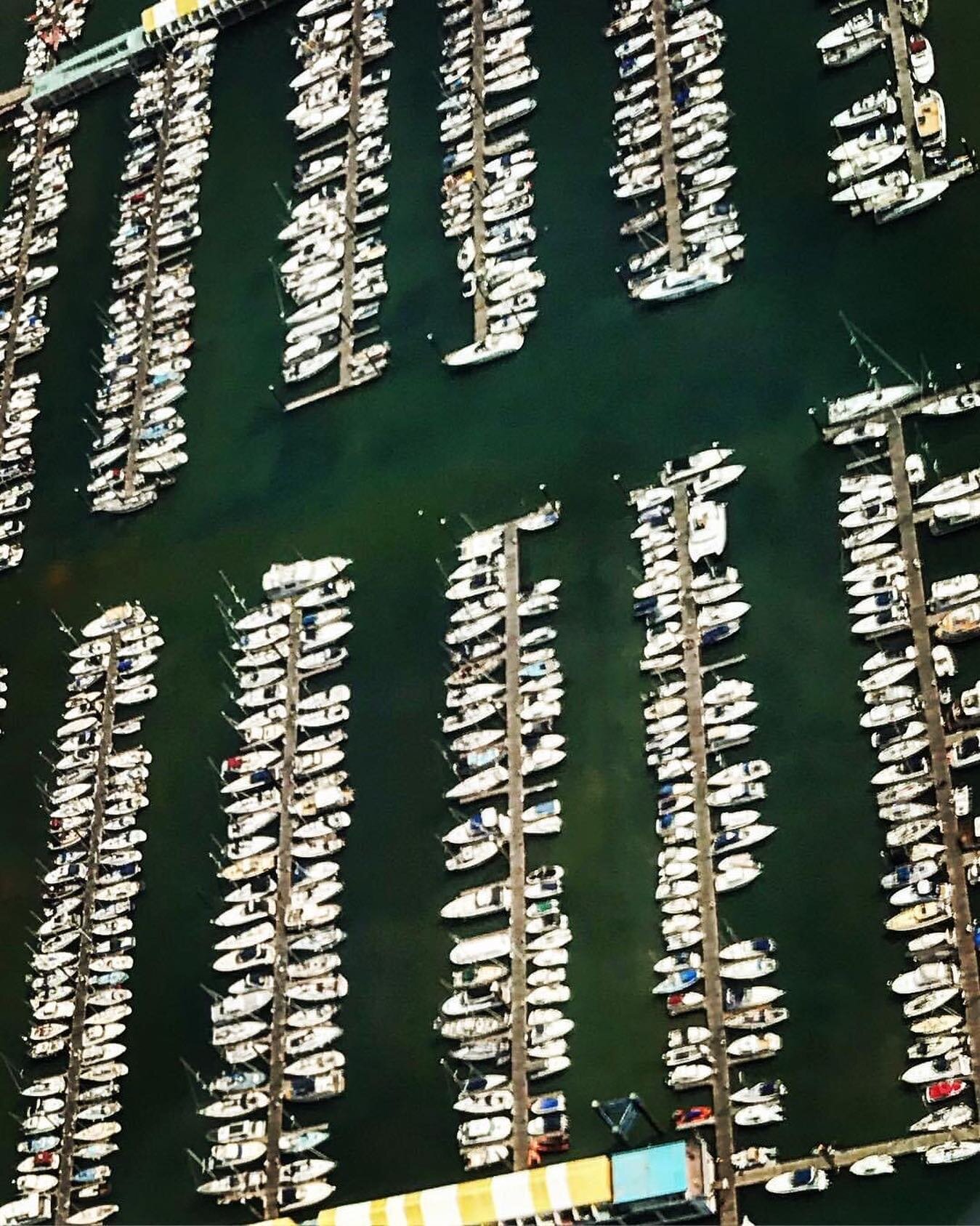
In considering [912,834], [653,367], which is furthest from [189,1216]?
[653,367]

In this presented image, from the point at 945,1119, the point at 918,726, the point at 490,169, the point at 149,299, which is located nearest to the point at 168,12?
the point at 149,299

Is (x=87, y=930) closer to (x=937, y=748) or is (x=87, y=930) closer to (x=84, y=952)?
(x=84, y=952)

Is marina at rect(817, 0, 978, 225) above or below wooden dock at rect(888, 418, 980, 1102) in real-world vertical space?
above

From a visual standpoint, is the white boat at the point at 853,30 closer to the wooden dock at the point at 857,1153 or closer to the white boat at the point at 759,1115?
the white boat at the point at 759,1115

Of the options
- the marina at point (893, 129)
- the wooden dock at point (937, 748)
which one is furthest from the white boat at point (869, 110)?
the wooden dock at point (937, 748)

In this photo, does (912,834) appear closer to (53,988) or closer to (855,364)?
(855,364)

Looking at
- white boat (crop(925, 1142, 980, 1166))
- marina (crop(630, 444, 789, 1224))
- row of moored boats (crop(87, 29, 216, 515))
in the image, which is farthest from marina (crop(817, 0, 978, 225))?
white boat (crop(925, 1142, 980, 1166))

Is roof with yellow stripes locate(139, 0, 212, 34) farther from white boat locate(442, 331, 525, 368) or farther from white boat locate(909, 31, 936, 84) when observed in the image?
white boat locate(909, 31, 936, 84)
